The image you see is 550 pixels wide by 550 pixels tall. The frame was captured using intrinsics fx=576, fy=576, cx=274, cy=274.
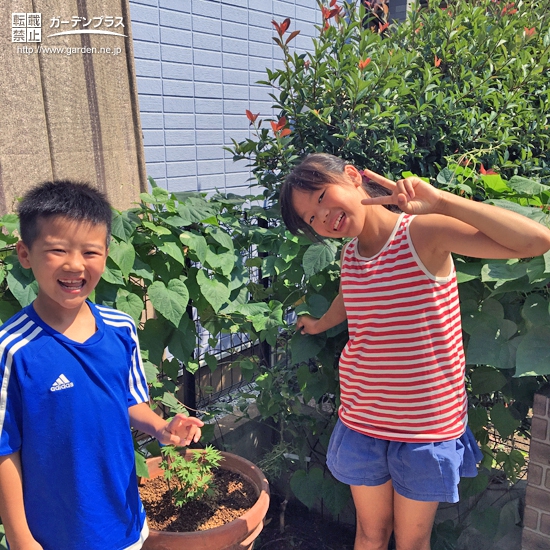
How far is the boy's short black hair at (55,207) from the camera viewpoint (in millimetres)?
1373

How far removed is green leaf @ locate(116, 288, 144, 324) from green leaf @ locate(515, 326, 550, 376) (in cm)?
122

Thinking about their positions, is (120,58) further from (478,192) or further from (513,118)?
(513,118)

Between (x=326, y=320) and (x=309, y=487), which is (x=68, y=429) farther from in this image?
(x=309, y=487)

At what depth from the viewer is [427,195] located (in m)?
1.44

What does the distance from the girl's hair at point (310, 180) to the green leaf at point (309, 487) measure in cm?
120

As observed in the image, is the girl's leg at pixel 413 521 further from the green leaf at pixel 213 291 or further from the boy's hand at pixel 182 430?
the green leaf at pixel 213 291

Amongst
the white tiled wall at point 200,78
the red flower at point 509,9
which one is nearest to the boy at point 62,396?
the white tiled wall at point 200,78

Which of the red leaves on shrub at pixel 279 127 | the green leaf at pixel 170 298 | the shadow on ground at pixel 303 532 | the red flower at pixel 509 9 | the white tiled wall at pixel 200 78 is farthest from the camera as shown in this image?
the white tiled wall at pixel 200 78

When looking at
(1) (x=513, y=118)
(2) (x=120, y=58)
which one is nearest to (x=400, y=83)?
(1) (x=513, y=118)

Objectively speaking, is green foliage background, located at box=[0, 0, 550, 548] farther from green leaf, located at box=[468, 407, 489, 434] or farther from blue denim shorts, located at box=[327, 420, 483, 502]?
blue denim shorts, located at box=[327, 420, 483, 502]

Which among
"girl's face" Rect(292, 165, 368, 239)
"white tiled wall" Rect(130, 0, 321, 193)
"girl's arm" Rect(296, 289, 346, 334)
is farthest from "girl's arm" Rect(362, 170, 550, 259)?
"white tiled wall" Rect(130, 0, 321, 193)

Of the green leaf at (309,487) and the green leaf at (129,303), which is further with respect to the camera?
the green leaf at (309,487)

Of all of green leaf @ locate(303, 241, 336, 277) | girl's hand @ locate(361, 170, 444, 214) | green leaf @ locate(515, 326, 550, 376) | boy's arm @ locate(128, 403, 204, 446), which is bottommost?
boy's arm @ locate(128, 403, 204, 446)

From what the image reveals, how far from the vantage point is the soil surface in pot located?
7.00ft
